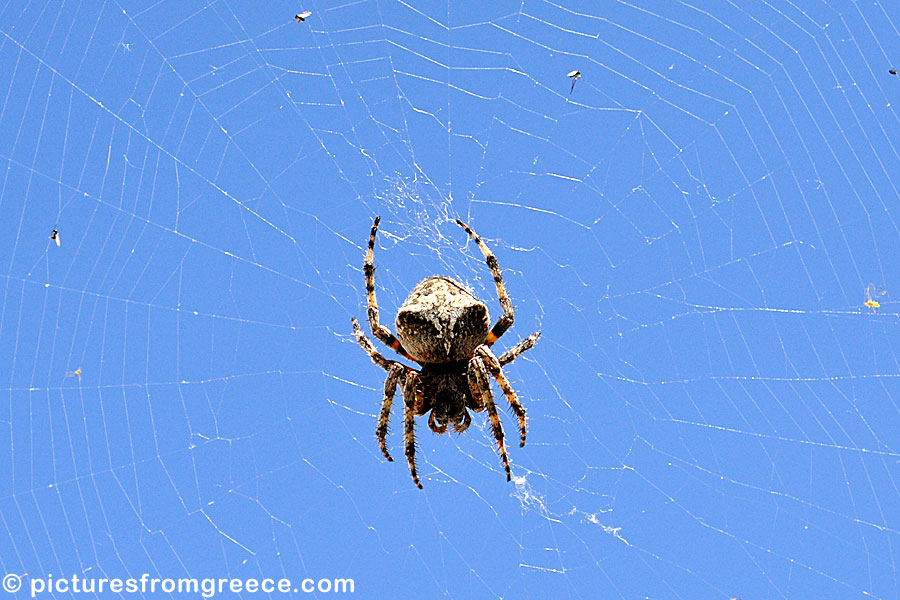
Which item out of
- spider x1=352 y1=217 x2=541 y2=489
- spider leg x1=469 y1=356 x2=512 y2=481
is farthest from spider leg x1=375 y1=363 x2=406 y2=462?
spider leg x1=469 y1=356 x2=512 y2=481

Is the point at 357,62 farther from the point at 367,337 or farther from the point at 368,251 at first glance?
the point at 367,337

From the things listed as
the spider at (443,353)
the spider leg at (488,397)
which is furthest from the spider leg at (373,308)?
the spider leg at (488,397)

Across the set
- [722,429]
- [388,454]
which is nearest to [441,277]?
[388,454]

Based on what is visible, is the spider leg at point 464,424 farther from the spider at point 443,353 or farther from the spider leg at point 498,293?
the spider leg at point 498,293

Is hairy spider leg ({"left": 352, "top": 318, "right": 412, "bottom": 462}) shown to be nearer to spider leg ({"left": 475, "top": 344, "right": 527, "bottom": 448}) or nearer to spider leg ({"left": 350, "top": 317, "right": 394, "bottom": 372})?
spider leg ({"left": 350, "top": 317, "right": 394, "bottom": 372})

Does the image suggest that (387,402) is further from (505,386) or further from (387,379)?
(505,386)

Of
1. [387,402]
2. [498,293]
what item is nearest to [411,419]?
[387,402]
